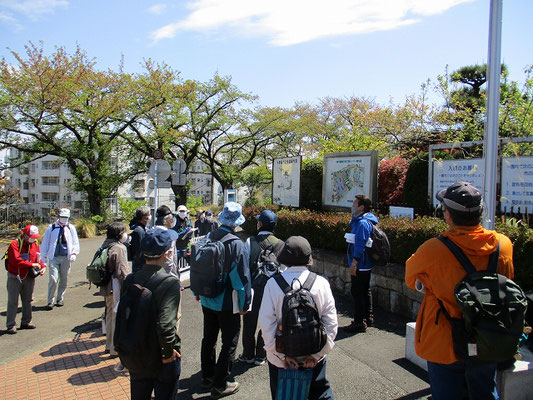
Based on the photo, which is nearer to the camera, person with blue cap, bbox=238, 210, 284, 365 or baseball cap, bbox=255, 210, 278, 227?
person with blue cap, bbox=238, 210, 284, 365

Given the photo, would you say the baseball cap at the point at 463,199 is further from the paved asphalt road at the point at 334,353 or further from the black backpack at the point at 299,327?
the paved asphalt road at the point at 334,353

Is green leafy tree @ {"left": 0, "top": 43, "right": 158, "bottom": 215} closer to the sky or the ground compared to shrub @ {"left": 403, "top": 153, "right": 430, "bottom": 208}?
closer to the sky

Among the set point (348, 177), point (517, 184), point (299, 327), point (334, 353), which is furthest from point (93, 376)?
point (517, 184)

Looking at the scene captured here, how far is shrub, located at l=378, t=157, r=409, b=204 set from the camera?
9.71 meters

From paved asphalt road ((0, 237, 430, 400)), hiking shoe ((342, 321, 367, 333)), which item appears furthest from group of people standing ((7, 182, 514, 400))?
hiking shoe ((342, 321, 367, 333))

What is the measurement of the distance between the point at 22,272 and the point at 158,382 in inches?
169

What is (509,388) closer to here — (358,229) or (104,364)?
(358,229)

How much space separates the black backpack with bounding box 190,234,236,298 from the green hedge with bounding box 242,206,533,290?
10.8 ft

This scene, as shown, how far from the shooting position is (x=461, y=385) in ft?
7.59

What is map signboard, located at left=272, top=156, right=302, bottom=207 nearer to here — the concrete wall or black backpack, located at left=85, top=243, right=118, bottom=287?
the concrete wall

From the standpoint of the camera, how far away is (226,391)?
12.2 feet

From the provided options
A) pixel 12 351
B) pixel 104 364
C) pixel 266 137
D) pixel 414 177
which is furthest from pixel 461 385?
pixel 266 137

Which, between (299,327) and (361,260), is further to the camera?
(361,260)

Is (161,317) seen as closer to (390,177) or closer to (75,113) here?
(390,177)
